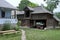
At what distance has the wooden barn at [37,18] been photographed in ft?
147

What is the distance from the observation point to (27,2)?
80.8 metres

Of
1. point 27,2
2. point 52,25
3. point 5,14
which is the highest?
point 27,2

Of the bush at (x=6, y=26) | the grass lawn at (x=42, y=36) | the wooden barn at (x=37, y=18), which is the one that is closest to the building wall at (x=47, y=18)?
the wooden barn at (x=37, y=18)

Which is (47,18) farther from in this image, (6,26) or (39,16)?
(6,26)

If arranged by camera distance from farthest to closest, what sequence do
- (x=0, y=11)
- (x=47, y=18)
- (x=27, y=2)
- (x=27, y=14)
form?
(x=27, y=2) → (x=27, y=14) → (x=47, y=18) → (x=0, y=11)

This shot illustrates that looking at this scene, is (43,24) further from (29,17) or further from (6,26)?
(6,26)

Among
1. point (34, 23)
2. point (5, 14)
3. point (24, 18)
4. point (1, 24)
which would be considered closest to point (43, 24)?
point (34, 23)

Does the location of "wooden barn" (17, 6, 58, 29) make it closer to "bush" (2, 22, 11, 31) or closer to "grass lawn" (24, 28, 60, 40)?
"grass lawn" (24, 28, 60, 40)

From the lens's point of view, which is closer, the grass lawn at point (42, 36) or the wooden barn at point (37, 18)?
the grass lawn at point (42, 36)

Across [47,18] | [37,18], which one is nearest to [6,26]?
[47,18]

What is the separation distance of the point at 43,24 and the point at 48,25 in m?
3.35

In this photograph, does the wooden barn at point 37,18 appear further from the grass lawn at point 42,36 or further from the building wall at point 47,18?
the grass lawn at point 42,36

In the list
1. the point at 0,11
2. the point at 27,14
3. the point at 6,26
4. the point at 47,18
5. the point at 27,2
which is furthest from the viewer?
the point at 27,2

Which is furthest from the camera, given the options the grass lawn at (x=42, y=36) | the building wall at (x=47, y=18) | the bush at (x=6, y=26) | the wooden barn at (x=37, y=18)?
the wooden barn at (x=37, y=18)
